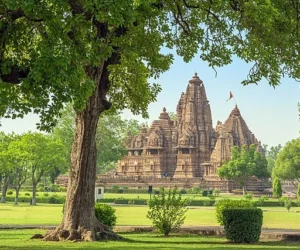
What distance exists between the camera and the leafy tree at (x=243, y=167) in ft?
238

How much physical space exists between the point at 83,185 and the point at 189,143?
2637 inches

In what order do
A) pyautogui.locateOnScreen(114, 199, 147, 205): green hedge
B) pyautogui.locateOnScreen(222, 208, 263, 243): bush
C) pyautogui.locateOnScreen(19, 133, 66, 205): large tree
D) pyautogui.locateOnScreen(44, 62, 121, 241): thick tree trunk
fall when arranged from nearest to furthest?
pyautogui.locateOnScreen(44, 62, 121, 241): thick tree trunk < pyautogui.locateOnScreen(222, 208, 263, 243): bush < pyautogui.locateOnScreen(114, 199, 147, 205): green hedge < pyautogui.locateOnScreen(19, 133, 66, 205): large tree

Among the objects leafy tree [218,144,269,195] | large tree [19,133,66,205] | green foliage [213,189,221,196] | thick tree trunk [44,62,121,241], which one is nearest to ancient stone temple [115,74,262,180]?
leafy tree [218,144,269,195]

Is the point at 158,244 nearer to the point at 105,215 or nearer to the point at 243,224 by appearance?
the point at 243,224

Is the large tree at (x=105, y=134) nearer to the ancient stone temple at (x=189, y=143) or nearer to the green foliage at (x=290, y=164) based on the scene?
the ancient stone temple at (x=189, y=143)

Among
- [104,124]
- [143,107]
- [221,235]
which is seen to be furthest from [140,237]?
[104,124]

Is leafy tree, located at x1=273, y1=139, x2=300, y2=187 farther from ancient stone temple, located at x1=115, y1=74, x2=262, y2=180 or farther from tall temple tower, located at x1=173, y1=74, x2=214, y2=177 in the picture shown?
tall temple tower, located at x1=173, y1=74, x2=214, y2=177

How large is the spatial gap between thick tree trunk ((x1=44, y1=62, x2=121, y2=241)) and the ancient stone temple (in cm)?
6326

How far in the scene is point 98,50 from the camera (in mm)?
13070

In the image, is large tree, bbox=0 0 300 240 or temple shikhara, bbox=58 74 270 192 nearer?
large tree, bbox=0 0 300 240

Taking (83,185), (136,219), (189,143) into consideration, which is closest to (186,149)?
(189,143)

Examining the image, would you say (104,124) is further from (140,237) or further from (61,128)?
(140,237)

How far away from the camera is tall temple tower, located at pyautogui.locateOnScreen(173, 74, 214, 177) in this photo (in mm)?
82750

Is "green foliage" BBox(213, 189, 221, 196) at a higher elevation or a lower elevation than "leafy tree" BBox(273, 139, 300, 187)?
lower
